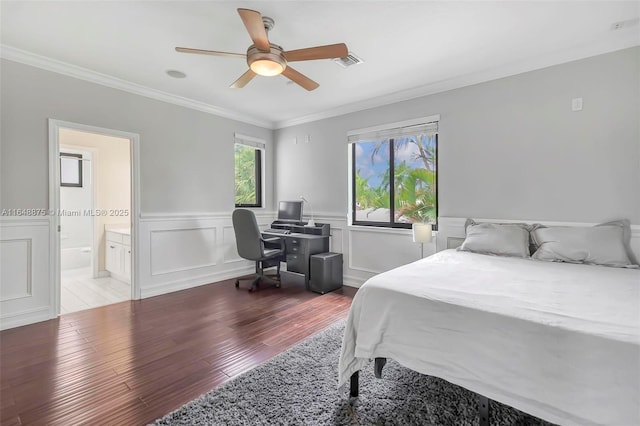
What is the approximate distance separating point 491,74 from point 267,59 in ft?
8.37

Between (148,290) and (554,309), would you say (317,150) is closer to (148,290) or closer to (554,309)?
(148,290)

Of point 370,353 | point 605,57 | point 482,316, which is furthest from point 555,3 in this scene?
point 370,353

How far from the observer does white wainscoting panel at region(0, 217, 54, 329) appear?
284 centimetres

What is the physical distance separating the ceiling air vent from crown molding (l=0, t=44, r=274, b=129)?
2341 mm

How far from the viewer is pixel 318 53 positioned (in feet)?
7.09

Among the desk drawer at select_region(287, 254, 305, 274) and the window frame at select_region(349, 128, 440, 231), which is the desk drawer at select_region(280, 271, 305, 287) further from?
the window frame at select_region(349, 128, 440, 231)

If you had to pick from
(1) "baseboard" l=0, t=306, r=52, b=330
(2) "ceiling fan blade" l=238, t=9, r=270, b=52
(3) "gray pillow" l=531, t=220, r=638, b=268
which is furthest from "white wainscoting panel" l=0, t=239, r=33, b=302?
(3) "gray pillow" l=531, t=220, r=638, b=268

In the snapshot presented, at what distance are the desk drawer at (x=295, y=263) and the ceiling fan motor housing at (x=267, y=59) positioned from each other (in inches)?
105

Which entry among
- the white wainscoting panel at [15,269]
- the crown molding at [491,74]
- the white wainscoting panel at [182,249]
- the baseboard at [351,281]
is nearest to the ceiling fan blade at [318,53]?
the crown molding at [491,74]

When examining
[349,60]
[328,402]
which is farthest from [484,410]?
[349,60]

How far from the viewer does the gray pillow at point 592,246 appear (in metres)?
2.37

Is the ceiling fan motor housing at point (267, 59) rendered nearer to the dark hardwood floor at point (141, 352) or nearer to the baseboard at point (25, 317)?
the dark hardwood floor at point (141, 352)

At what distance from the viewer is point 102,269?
488 centimetres

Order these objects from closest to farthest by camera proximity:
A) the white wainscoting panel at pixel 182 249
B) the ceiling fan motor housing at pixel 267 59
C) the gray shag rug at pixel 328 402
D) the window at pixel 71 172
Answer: the gray shag rug at pixel 328 402, the ceiling fan motor housing at pixel 267 59, the white wainscoting panel at pixel 182 249, the window at pixel 71 172
